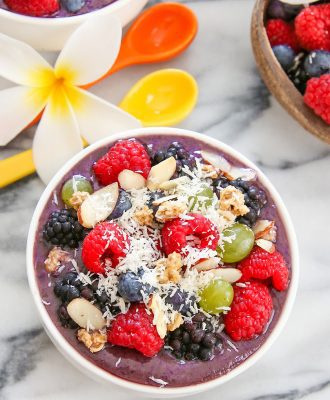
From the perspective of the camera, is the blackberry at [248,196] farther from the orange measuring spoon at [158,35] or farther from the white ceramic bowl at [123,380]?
the orange measuring spoon at [158,35]

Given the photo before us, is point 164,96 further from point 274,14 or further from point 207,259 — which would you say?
point 207,259

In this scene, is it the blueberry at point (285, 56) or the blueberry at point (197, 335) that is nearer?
the blueberry at point (197, 335)

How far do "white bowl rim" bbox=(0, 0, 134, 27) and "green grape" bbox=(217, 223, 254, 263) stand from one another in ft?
1.82

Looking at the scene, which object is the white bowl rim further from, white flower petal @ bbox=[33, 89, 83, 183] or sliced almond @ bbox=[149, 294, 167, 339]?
sliced almond @ bbox=[149, 294, 167, 339]

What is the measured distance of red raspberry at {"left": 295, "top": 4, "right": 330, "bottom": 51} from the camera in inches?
70.0

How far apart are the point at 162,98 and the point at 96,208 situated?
1.53ft

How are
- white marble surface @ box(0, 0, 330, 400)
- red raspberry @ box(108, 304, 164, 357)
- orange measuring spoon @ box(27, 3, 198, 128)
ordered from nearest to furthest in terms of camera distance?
red raspberry @ box(108, 304, 164, 357), white marble surface @ box(0, 0, 330, 400), orange measuring spoon @ box(27, 3, 198, 128)

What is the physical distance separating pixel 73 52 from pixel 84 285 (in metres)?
0.54

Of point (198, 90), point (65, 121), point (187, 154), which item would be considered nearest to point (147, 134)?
point (187, 154)

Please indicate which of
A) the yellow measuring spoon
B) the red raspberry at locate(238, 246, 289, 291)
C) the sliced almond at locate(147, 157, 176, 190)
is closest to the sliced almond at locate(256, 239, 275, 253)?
the red raspberry at locate(238, 246, 289, 291)

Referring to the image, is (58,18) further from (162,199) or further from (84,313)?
(84,313)

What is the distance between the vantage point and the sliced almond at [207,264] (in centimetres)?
147

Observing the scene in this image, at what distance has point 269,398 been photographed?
167cm

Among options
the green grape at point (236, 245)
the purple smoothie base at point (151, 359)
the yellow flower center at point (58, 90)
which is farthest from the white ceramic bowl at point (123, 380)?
the yellow flower center at point (58, 90)
